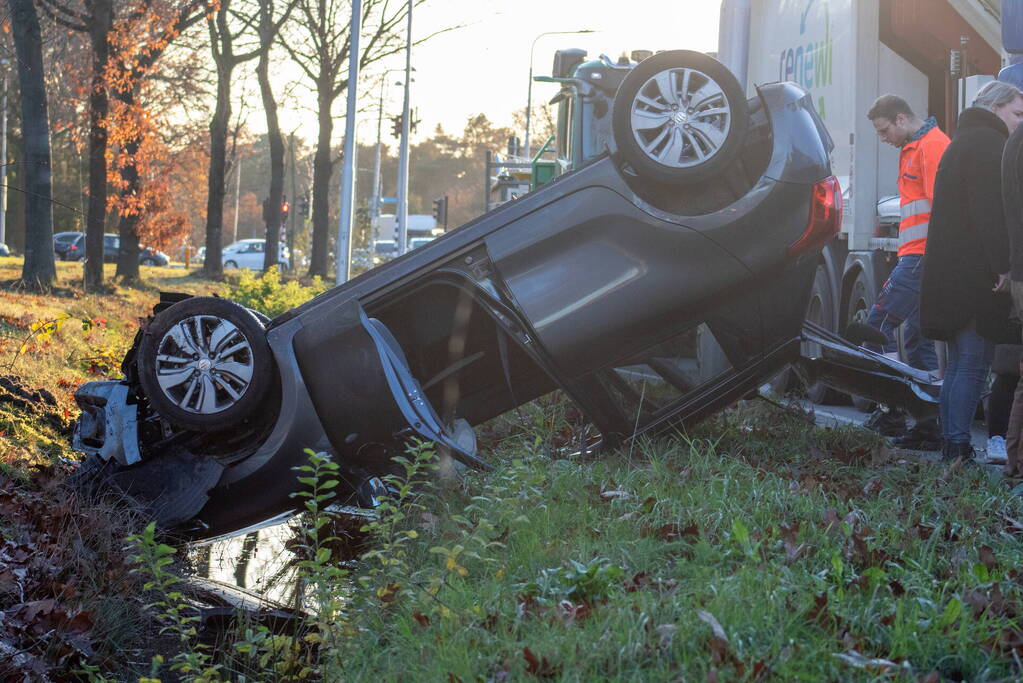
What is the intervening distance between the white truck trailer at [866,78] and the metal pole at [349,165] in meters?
12.0

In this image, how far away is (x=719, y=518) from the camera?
4598 millimetres

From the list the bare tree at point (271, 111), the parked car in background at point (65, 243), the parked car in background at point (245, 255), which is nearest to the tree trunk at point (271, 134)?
the bare tree at point (271, 111)

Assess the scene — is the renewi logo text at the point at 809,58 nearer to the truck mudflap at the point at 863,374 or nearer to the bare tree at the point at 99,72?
the truck mudflap at the point at 863,374

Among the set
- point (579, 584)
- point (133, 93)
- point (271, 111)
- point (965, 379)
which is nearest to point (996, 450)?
point (965, 379)

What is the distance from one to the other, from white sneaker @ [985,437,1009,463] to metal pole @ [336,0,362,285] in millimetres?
15891

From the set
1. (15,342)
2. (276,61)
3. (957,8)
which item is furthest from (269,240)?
(957,8)

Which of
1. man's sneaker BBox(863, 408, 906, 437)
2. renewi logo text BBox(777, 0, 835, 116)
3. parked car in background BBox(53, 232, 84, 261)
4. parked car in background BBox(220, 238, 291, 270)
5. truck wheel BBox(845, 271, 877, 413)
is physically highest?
renewi logo text BBox(777, 0, 835, 116)

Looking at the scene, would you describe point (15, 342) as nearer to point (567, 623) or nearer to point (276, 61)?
point (567, 623)

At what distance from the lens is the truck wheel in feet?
31.2

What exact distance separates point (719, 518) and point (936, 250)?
8.63 feet

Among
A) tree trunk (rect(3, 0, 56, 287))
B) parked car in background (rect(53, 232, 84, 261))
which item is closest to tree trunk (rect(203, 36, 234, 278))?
tree trunk (rect(3, 0, 56, 287))

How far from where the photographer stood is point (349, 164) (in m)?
23.0

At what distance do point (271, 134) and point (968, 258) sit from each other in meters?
28.9

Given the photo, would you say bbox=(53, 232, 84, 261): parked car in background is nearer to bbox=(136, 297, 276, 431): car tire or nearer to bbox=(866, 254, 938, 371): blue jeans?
bbox=(866, 254, 938, 371): blue jeans
